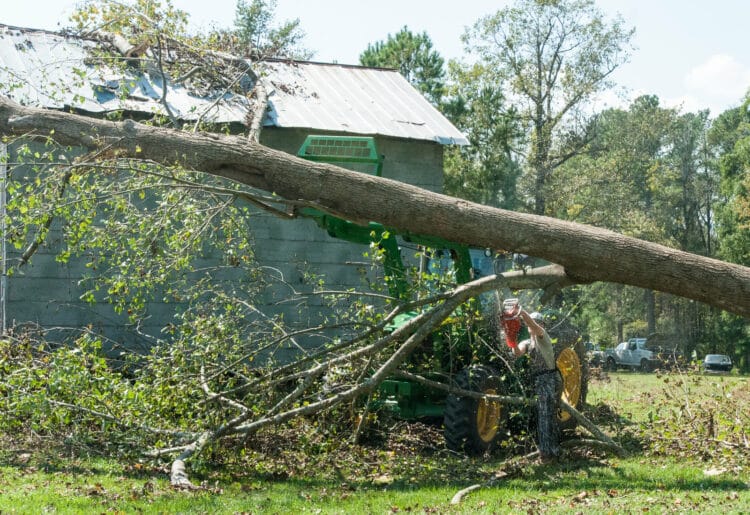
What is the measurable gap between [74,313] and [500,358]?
6952mm

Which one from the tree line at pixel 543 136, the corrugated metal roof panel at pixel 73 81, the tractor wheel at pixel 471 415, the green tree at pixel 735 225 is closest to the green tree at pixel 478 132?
the tree line at pixel 543 136

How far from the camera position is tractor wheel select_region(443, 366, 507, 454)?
31.9ft

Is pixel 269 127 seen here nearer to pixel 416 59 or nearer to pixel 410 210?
pixel 410 210

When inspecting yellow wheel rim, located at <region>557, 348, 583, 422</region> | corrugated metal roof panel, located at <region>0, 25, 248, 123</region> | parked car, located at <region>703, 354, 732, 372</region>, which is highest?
corrugated metal roof panel, located at <region>0, 25, 248, 123</region>

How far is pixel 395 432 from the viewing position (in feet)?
33.7

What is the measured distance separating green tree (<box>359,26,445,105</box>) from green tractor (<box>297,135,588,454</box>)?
97.0 feet

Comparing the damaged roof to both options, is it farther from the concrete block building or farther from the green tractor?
the green tractor

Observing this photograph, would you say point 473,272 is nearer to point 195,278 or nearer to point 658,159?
point 195,278

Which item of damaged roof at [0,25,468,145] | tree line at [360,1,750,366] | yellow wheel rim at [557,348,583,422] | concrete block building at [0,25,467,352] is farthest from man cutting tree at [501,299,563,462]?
tree line at [360,1,750,366]

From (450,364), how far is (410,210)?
2402mm

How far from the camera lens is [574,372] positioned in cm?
1138

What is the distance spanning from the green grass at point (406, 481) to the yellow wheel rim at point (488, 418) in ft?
1.07

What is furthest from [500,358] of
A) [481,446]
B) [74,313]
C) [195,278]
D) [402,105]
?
[402,105]

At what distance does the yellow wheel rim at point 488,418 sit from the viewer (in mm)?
10008
